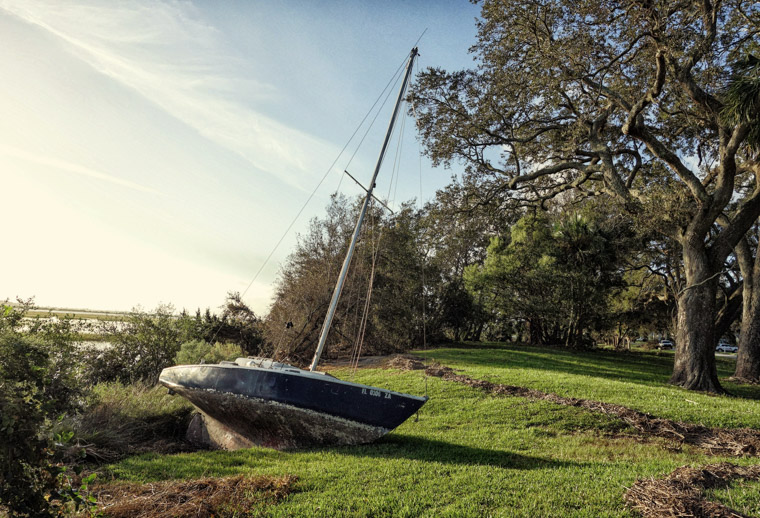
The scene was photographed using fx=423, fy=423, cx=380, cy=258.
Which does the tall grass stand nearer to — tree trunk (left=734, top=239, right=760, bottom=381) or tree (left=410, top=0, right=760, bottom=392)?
tree (left=410, top=0, right=760, bottom=392)

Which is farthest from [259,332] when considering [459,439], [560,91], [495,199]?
[560,91]

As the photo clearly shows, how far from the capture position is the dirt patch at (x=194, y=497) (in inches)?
197

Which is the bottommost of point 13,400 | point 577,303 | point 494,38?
point 13,400

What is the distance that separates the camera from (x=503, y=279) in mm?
29875

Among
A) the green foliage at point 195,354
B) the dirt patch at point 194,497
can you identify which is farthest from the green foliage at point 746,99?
the green foliage at point 195,354

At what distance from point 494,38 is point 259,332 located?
62.9 feet

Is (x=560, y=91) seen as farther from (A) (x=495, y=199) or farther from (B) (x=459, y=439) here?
(B) (x=459, y=439)

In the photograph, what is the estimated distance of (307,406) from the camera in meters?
8.30

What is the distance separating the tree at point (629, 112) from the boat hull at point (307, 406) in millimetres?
11999

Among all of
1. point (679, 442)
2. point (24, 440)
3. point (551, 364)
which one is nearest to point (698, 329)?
point (551, 364)

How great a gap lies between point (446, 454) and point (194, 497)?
171 inches

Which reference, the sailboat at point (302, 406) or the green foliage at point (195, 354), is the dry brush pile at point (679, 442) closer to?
the sailboat at point (302, 406)

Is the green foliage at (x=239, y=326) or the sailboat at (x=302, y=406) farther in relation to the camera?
the green foliage at (x=239, y=326)

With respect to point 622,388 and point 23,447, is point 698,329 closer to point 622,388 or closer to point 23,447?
point 622,388
